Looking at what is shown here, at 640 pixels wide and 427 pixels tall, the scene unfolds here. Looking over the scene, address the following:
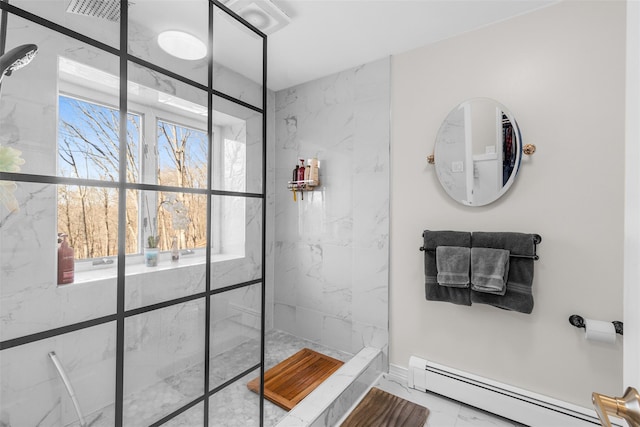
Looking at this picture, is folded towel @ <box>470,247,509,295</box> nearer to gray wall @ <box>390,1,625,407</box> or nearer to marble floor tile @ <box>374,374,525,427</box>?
gray wall @ <box>390,1,625,407</box>

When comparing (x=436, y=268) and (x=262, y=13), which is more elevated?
(x=262, y=13)

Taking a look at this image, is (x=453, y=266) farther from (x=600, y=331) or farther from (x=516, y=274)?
(x=600, y=331)

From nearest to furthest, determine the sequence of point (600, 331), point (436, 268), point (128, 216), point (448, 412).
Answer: point (128, 216)
point (600, 331)
point (448, 412)
point (436, 268)

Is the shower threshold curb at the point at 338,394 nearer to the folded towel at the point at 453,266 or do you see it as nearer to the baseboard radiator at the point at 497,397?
the baseboard radiator at the point at 497,397

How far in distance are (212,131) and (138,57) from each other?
1.05ft

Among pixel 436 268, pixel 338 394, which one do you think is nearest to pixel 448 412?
pixel 338 394

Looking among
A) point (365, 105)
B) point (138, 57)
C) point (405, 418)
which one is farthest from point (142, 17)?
point (405, 418)

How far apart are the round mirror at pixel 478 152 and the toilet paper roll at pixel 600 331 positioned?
737mm

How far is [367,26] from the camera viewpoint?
5.65 ft

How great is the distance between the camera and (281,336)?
8.34ft

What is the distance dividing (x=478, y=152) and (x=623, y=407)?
5.04 feet

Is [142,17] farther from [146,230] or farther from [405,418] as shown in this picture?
[405,418]

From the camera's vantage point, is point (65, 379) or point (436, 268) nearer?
point (65, 379)

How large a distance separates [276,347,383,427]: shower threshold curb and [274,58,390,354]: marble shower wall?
0.56 feet
